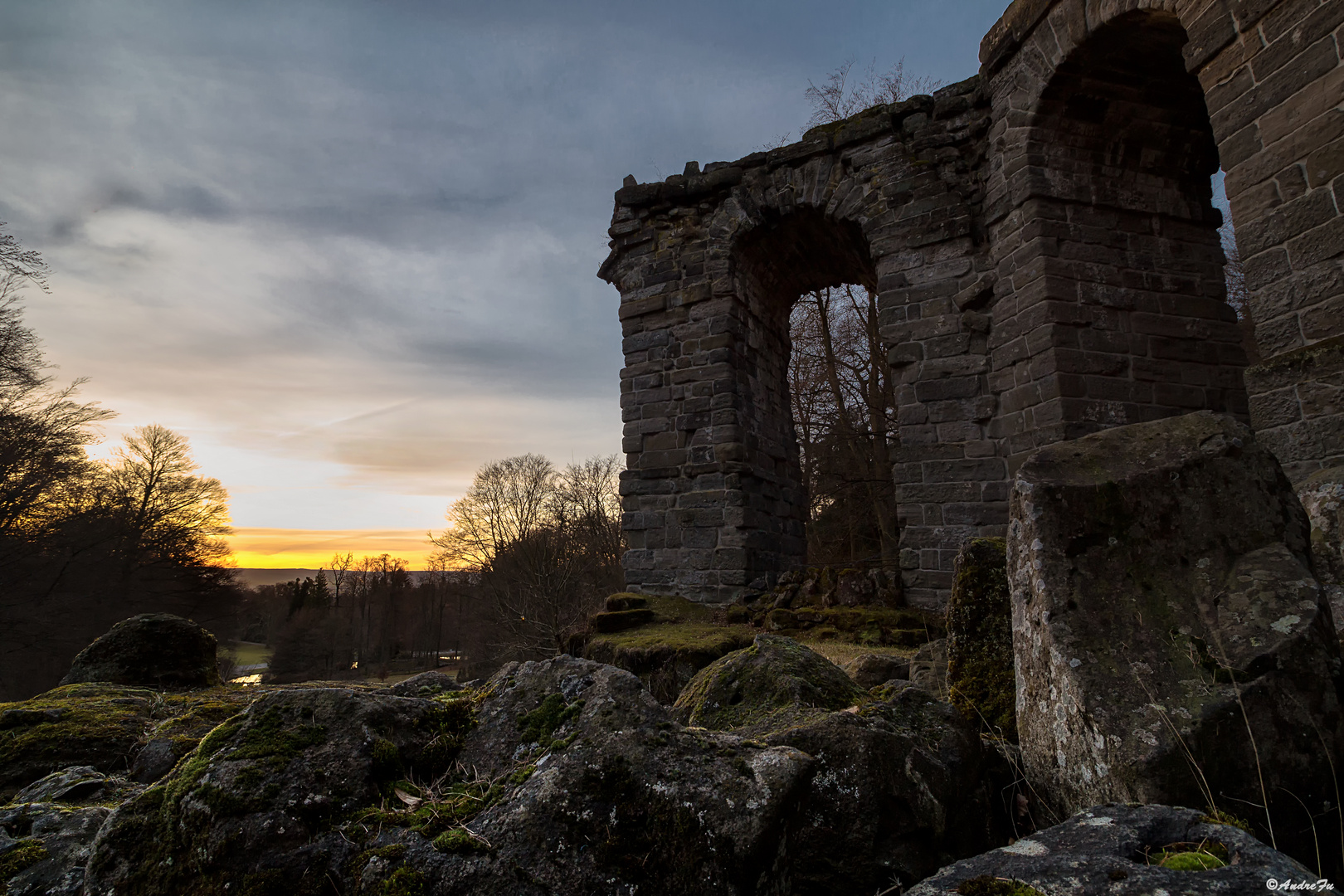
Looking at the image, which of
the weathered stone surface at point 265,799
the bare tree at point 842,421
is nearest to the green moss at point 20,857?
the weathered stone surface at point 265,799

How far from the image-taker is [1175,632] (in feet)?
6.06

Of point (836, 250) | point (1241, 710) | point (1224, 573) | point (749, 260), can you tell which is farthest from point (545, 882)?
point (836, 250)

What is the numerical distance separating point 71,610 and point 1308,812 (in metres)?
22.6

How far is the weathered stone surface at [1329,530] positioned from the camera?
2230mm

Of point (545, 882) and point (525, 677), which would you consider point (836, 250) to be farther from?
point (545, 882)

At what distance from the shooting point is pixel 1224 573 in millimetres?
1920

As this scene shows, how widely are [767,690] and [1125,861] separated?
1172 millimetres

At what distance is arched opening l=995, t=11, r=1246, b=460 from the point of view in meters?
6.37

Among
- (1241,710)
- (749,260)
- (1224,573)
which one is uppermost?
(749,260)

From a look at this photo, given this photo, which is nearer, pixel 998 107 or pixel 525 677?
pixel 525 677

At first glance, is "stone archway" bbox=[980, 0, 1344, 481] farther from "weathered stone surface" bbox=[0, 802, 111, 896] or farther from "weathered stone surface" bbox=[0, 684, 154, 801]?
"weathered stone surface" bbox=[0, 684, 154, 801]

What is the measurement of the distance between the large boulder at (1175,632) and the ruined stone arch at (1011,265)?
293 cm

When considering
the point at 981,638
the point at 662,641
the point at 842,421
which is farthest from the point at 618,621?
the point at 842,421

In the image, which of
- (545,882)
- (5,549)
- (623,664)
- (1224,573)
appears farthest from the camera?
(5,549)
